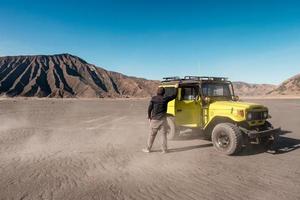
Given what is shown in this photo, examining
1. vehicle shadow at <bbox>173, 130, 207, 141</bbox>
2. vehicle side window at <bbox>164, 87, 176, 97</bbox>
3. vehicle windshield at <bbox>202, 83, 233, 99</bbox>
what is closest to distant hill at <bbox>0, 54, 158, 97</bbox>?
vehicle shadow at <bbox>173, 130, 207, 141</bbox>

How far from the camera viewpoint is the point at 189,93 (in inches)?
399

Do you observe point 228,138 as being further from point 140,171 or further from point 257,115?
point 140,171

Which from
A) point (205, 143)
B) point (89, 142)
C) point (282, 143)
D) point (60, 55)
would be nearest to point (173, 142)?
point (205, 143)

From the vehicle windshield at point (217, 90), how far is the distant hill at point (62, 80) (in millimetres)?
98297

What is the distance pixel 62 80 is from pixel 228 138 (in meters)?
120

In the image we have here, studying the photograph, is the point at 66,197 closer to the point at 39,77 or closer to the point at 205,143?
the point at 205,143

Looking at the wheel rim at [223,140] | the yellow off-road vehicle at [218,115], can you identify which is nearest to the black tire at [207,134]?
the yellow off-road vehicle at [218,115]

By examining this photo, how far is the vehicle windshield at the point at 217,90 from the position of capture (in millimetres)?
9750

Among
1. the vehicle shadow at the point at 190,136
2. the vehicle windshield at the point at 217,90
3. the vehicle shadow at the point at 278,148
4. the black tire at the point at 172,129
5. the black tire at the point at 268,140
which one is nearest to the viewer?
the vehicle shadow at the point at 278,148

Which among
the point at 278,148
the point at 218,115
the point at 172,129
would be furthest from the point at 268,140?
the point at 172,129

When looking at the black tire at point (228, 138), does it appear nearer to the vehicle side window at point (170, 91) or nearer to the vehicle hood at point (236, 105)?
the vehicle hood at point (236, 105)

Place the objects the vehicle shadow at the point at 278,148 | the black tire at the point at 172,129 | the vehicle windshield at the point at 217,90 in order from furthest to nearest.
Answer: the black tire at the point at 172,129, the vehicle windshield at the point at 217,90, the vehicle shadow at the point at 278,148

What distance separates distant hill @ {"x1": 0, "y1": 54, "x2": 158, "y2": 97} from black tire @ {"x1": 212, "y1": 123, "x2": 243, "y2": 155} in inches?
3927

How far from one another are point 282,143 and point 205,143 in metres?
2.94
